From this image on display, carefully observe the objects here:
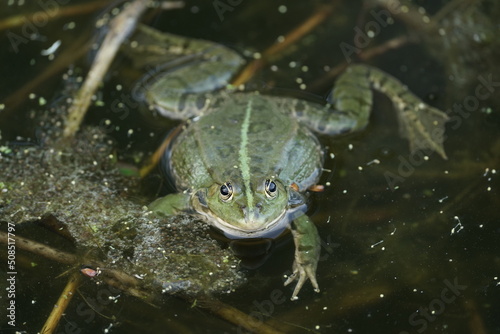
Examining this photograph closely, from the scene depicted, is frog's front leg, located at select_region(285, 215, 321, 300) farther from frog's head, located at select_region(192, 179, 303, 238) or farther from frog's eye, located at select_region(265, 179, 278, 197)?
frog's eye, located at select_region(265, 179, 278, 197)

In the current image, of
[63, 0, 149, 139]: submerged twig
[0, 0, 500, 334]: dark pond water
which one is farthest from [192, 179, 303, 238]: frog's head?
[63, 0, 149, 139]: submerged twig

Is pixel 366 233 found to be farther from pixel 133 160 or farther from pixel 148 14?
pixel 148 14

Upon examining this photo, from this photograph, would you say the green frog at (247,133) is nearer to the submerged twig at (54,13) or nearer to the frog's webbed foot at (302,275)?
the frog's webbed foot at (302,275)

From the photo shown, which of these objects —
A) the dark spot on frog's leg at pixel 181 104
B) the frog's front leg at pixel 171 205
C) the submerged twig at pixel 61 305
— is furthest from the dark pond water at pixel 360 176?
the frog's front leg at pixel 171 205

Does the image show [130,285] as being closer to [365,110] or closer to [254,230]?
[254,230]

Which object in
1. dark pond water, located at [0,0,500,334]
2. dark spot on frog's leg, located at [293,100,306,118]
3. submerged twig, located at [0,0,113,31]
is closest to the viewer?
dark pond water, located at [0,0,500,334]

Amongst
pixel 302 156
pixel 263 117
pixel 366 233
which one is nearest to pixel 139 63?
pixel 263 117

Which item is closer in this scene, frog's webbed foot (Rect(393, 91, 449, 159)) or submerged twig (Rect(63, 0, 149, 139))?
frog's webbed foot (Rect(393, 91, 449, 159))
